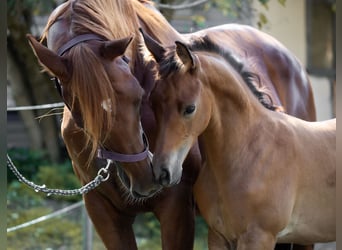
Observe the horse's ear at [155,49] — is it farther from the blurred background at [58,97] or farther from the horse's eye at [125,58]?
the blurred background at [58,97]

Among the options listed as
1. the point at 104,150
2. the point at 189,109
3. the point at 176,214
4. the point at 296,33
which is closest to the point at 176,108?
the point at 189,109

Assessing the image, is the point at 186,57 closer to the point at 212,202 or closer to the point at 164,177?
the point at 164,177

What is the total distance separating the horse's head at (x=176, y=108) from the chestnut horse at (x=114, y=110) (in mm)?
90

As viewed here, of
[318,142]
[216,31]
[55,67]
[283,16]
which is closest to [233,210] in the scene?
[318,142]

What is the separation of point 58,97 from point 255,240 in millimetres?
5915

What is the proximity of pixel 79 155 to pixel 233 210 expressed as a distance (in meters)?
0.67

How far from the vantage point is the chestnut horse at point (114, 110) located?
8.83 feet

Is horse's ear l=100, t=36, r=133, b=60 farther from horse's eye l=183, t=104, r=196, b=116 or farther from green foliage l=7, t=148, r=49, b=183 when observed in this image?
green foliage l=7, t=148, r=49, b=183

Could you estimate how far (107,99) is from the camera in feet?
8.75

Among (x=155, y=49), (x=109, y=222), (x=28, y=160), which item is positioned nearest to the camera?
(x=155, y=49)

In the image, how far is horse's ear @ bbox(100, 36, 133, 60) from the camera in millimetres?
2721

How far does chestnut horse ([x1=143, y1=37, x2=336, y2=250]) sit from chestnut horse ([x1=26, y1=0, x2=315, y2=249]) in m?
0.11

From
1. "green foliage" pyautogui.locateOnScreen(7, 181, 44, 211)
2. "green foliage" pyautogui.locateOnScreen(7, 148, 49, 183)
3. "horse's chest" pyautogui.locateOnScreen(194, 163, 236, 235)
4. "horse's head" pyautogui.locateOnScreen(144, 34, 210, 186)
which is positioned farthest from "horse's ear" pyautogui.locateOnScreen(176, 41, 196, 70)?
"green foliage" pyautogui.locateOnScreen(7, 148, 49, 183)

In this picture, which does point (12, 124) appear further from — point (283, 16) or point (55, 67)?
point (55, 67)
